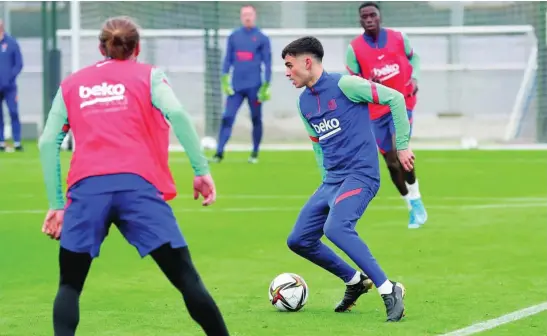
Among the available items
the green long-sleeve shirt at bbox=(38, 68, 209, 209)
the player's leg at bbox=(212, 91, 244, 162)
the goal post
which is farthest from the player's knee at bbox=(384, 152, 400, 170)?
the goal post

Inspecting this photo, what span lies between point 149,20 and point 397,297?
1904 cm

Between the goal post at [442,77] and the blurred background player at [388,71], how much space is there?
13.6 metres

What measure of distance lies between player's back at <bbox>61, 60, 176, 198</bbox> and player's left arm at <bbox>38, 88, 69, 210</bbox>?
73 mm

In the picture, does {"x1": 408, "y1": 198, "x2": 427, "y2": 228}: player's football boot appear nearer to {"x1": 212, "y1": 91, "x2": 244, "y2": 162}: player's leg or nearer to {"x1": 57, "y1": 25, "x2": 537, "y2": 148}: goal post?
{"x1": 212, "y1": 91, "x2": 244, "y2": 162}: player's leg

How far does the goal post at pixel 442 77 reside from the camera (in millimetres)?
26797

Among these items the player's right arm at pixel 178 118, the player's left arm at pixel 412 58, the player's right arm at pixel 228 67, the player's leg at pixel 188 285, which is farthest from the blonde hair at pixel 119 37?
the player's right arm at pixel 228 67

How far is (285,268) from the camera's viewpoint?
33.7 feet

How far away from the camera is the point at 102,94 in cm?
618

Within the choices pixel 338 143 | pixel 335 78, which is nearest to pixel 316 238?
pixel 338 143

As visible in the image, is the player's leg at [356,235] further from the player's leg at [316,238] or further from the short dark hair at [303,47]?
the short dark hair at [303,47]

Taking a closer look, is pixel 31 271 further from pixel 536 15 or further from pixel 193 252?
pixel 536 15

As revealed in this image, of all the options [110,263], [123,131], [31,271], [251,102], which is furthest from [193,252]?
[251,102]

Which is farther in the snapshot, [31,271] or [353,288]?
[31,271]

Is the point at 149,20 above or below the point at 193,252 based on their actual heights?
above
